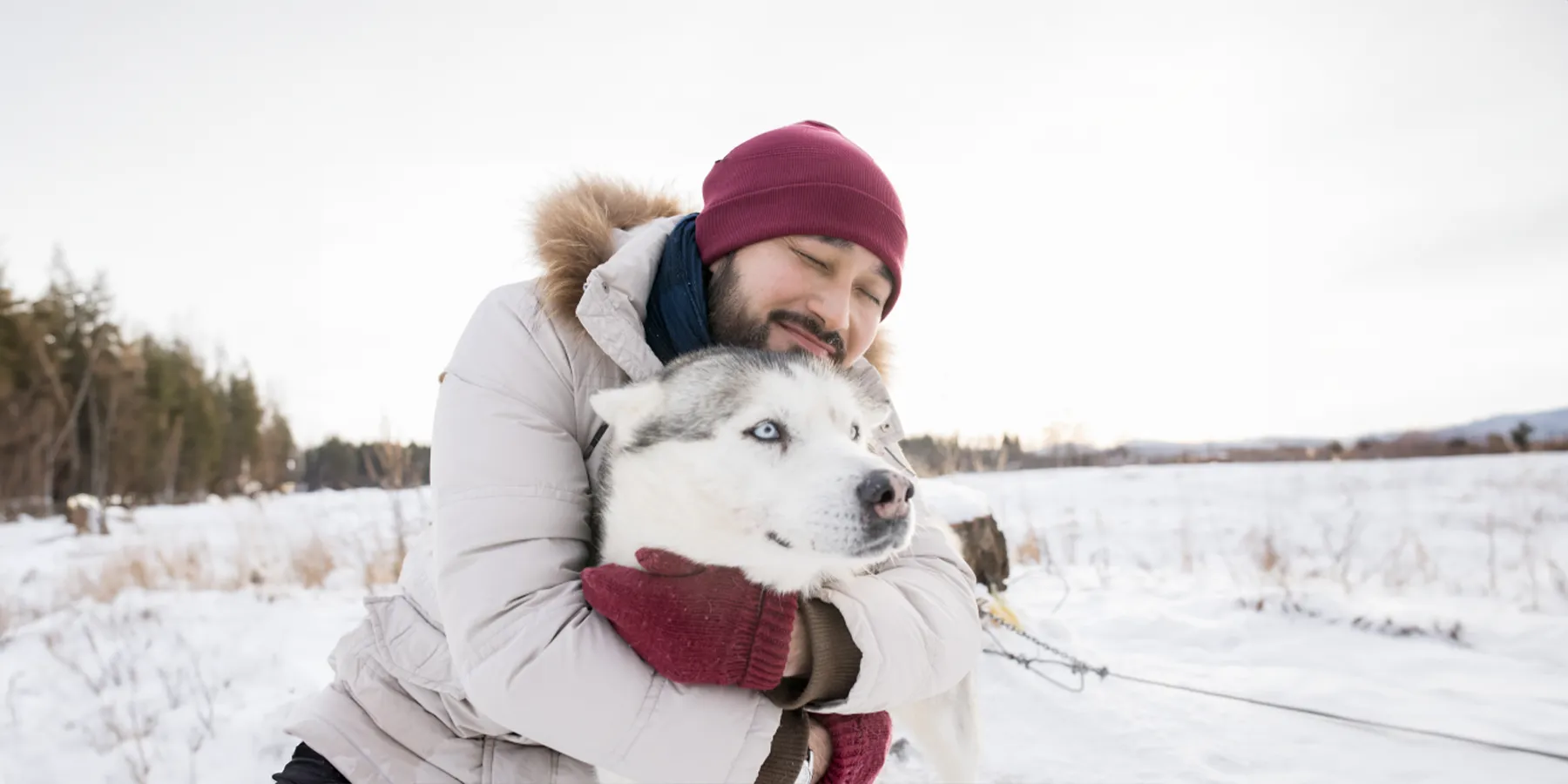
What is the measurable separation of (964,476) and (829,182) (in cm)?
932

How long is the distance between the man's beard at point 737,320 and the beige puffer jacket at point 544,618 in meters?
0.23

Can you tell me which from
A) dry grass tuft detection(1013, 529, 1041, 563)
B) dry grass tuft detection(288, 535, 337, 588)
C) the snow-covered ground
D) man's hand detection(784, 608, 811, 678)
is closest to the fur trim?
man's hand detection(784, 608, 811, 678)

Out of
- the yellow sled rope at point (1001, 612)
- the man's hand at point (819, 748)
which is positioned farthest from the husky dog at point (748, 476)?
the yellow sled rope at point (1001, 612)

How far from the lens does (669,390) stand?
1.99 meters

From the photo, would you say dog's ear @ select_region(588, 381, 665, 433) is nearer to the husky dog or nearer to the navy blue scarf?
the husky dog

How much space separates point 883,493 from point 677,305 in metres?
0.93

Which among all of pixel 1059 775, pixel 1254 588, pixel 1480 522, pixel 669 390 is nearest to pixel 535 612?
pixel 669 390

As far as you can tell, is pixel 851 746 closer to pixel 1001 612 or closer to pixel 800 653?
pixel 800 653

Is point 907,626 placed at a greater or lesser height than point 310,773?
greater

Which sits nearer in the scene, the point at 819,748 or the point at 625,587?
the point at 625,587

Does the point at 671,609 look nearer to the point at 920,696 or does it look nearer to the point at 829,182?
the point at 920,696

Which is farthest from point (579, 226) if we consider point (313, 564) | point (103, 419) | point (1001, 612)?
point (103, 419)

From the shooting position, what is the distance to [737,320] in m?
2.36

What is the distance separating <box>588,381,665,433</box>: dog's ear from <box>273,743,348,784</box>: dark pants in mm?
1114
